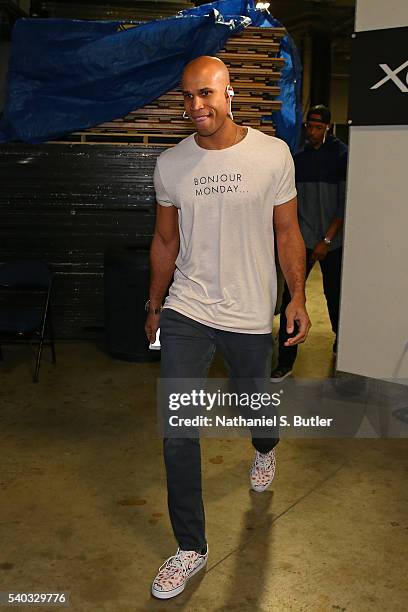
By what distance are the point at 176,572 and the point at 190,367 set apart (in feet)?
2.50

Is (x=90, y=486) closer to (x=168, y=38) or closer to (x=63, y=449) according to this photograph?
(x=63, y=449)

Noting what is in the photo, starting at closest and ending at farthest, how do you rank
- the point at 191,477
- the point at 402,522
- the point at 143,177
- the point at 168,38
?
the point at 191,477, the point at 402,522, the point at 168,38, the point at 143,177

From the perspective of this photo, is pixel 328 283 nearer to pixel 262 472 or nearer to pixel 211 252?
pixel 262 472

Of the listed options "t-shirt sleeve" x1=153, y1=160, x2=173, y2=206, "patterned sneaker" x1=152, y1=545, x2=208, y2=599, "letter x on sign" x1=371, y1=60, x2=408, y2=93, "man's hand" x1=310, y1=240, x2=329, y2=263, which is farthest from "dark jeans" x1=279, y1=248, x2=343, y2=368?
"patterned sneaker" x1=152, y1=545, x2=208, y2=599

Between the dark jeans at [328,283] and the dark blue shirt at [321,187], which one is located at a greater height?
the dark blue shirt at [321,187]

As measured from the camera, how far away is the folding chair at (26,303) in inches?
208

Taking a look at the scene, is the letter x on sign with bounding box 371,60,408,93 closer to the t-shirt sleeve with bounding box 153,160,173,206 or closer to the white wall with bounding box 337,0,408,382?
the white wall with bounding box 337,0,408,382

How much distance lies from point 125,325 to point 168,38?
2199mm

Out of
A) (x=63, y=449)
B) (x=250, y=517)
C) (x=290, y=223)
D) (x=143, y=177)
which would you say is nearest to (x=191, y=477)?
(x=250, y=517)

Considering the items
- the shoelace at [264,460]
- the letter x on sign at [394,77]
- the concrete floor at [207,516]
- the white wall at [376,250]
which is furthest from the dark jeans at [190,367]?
the letter x on sign at [394,77]

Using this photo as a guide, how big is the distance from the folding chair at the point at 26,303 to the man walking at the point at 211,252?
8.46 feet

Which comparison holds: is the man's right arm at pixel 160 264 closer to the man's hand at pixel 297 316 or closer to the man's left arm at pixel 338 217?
the man's hand at pixel 297 316

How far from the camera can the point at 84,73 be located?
228 inches

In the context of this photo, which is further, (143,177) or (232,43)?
(143,177)
